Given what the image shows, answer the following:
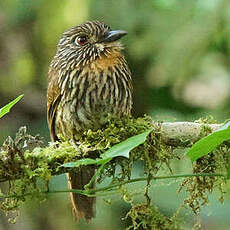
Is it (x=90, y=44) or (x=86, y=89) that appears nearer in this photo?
(x=86, y=89)

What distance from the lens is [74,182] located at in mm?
3254

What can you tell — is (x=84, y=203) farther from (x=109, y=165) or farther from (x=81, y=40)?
(x=81, y=40)

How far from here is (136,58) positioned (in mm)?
5309

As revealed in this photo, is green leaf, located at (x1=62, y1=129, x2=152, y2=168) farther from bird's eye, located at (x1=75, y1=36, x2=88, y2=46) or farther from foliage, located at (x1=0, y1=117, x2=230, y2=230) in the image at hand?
bird's eye, located at (x1=75, y1=36, x2=88, y2=46)

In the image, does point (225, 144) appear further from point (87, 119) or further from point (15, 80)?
point (15, 80)

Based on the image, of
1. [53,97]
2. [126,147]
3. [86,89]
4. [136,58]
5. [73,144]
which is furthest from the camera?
[136,58]

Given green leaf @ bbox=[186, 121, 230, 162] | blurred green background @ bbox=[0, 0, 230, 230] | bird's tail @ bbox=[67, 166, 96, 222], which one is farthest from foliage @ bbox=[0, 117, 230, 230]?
blurred green background @ bbox=[0, 0, 230, 230]

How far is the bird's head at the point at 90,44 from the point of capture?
3291mm

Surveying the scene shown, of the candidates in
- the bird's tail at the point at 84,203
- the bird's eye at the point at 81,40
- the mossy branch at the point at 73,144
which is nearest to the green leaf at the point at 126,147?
the mossy branch at the point at 73,144

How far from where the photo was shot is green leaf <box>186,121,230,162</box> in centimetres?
202

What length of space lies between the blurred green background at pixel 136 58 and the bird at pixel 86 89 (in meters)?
1.41

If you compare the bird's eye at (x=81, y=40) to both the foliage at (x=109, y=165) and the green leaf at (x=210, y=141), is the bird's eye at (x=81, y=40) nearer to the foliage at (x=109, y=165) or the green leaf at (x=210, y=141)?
the foliage at (x=109, y=165)

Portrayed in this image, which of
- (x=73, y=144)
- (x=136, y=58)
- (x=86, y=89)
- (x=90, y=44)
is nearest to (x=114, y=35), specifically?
(x=90, y=44)

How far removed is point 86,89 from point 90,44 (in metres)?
0.33
